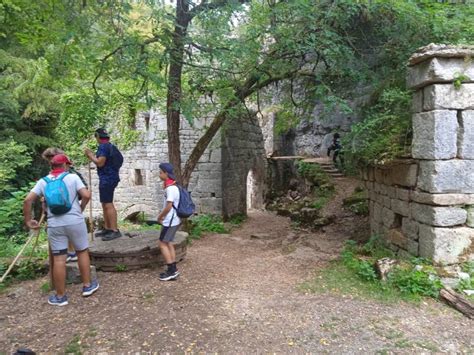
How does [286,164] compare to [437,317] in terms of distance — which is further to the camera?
[286,164]

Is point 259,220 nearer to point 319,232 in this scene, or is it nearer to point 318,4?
point 319,232

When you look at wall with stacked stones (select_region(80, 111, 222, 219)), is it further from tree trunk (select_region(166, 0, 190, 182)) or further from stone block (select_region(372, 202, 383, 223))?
stone block (select_region(372, 202, 383, 223))

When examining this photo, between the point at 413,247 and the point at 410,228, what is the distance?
0.79ft

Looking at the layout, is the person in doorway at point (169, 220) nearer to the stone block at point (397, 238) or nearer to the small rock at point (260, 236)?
the stone block at point (397, 238)

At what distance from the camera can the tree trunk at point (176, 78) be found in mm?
4996

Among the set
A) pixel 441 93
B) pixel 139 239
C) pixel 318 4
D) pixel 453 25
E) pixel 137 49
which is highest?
pixel 318 4

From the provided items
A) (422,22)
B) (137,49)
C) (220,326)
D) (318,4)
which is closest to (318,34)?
(318,4)

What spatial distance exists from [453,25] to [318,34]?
1.86m

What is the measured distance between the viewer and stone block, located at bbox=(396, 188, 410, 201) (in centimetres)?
452

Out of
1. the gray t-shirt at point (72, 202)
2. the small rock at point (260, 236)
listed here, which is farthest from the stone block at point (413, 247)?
the gray t-shirt at point (72, 202)

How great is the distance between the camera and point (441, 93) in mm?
3914

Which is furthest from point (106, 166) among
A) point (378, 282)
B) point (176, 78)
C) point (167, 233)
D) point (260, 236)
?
point (260, 236)

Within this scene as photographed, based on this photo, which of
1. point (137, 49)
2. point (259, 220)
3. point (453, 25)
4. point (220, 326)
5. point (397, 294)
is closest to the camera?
point (220, 326)

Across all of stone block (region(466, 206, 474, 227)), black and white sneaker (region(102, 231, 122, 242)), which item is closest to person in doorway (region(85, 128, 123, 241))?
black and white sneaker (region(102, 231, 122, 242))
